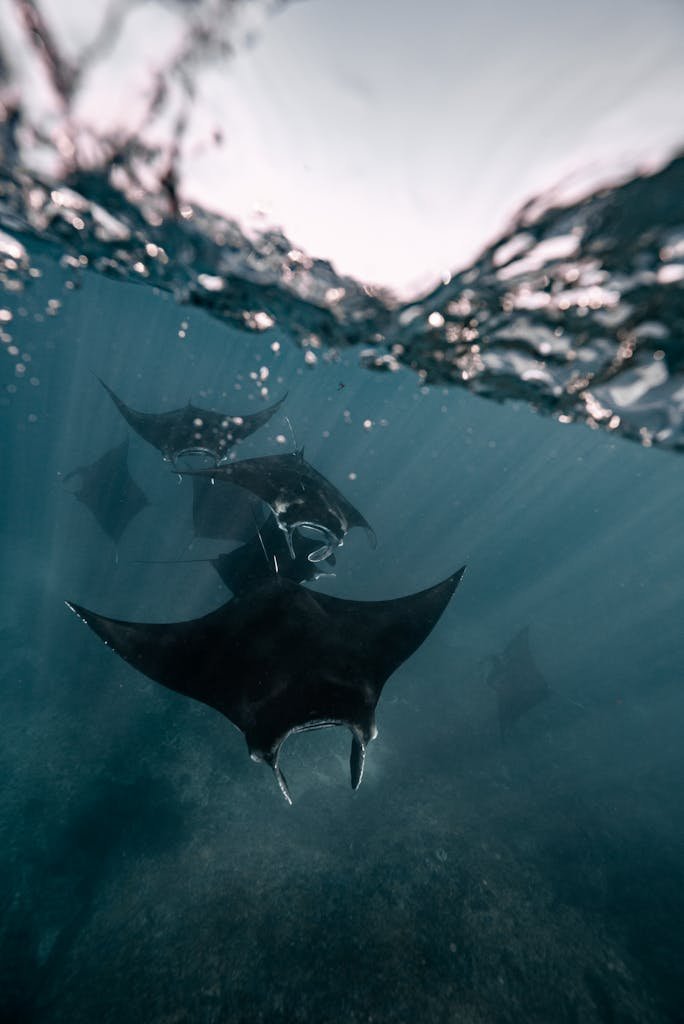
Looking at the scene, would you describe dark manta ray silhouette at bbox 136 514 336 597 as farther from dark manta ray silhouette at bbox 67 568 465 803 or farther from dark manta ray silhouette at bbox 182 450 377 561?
dark manta ray silhouette at bbox 67 568 465 803

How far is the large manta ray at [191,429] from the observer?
416 inches

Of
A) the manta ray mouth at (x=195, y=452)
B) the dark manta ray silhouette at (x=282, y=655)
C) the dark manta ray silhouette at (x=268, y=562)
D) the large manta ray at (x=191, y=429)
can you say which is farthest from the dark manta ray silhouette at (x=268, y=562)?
the dark manta ray silhouette at (x=282, y=655)

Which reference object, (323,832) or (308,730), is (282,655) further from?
(323,832)

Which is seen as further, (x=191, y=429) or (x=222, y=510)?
(x=222, y=510)

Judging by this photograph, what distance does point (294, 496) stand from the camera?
8125 millimetres

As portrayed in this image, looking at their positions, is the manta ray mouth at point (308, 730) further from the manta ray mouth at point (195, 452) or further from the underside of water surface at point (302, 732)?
the manta ray mouth at point (195, 452)

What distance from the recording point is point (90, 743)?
1342 cm

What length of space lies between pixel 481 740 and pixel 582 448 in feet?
112

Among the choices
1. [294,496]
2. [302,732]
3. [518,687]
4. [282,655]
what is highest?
[294,496]

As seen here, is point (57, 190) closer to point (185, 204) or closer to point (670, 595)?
point (185, 204)

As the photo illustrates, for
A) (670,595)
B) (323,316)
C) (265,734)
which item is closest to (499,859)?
(265,734)

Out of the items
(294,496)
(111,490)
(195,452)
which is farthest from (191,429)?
(111,490)

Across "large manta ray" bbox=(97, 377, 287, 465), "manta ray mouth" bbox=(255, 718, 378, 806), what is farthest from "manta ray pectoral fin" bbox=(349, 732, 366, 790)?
"large manta ray" bbox=(97, 377, 287, 465)

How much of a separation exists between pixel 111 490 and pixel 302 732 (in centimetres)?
1420
